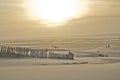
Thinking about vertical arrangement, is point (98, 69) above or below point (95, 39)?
below

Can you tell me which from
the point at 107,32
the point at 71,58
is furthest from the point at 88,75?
the point at 107,32

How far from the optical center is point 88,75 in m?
12.2

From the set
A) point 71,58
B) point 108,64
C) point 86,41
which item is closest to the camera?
point 108,64

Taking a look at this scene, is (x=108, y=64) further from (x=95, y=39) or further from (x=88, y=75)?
(x=95, y=39)

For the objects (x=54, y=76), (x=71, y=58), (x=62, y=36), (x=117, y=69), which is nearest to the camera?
(x=54, y=76)

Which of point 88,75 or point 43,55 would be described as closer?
point 88,75

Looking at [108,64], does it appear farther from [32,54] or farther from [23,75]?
[32,54]

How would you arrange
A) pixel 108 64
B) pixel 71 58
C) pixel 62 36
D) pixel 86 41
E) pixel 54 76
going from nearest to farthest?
pixel 54 76, pixel 108 64, pixel 71 58, pixel 86 41, pixel 62 36

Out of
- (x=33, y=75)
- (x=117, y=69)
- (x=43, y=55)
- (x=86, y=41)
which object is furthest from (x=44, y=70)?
(x=86, y=41)

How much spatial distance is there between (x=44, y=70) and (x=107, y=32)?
15.4m

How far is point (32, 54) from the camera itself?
19.0 metres

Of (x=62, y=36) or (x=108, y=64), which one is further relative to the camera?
(x=62, y=36)

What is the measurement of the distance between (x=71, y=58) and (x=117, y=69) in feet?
13.8

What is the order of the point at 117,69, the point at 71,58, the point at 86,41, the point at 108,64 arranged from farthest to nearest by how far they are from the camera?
the point at 86,41
the point at 71,58
the point at 108,64
the point at 117,69
